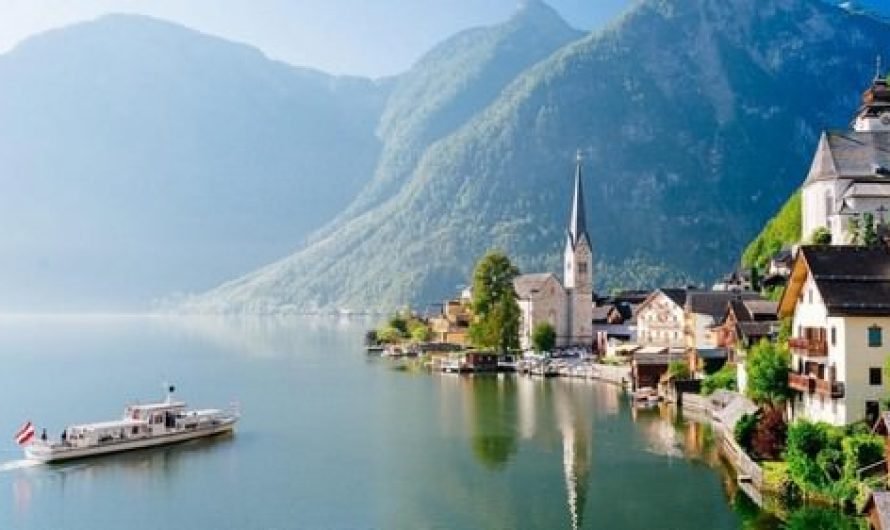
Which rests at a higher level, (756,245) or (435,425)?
(756,245)

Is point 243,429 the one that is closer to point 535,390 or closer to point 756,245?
point 535,390

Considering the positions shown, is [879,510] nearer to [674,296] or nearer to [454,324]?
[674,296]

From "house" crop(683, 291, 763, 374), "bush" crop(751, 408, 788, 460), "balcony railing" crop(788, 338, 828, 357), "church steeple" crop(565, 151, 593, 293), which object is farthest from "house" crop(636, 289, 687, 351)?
"balcony railing" crop(788, 338, 828, 357)

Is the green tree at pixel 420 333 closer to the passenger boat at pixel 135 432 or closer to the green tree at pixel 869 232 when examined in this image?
the passenger boat at pixel 135 432

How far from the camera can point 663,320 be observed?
12419 centimetres

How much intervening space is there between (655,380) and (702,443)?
106ft

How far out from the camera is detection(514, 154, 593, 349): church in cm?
14412

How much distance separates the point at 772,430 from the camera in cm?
5116

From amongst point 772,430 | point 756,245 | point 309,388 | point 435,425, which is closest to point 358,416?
point 435,425

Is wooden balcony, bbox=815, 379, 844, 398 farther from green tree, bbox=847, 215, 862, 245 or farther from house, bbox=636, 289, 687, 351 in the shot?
house, bbox=636, 289, 687, 351

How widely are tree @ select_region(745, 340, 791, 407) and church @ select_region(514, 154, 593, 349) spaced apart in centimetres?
8459

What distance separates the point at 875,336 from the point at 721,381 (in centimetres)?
3681

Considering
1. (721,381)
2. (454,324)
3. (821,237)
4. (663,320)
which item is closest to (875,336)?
(721,381)

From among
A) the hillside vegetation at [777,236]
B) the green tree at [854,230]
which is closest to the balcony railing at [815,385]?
the green tree at [854,230]
